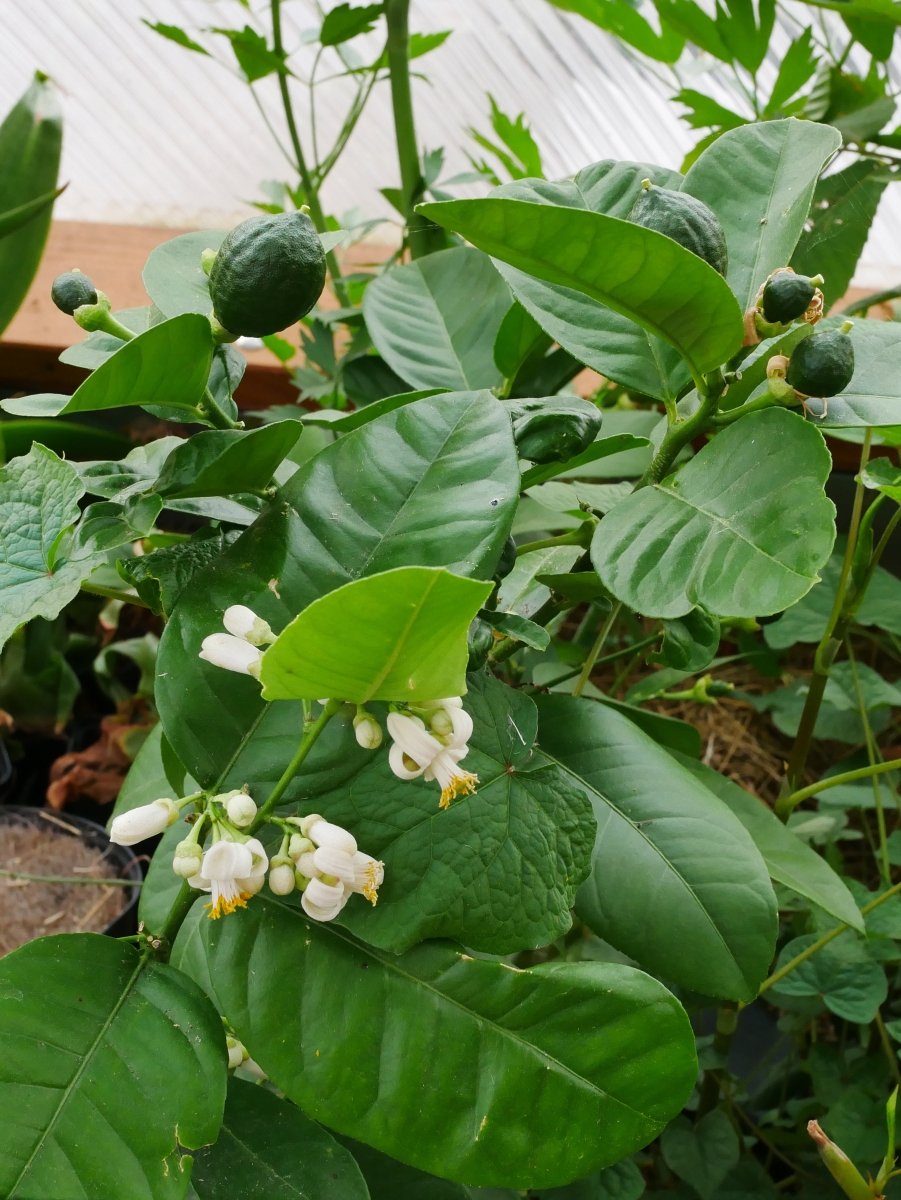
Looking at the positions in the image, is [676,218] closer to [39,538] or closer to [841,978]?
[39,538]

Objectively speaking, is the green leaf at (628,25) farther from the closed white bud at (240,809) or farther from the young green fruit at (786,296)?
the closed white bud at (240,809)

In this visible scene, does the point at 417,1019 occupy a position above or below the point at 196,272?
below

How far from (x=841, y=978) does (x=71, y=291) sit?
0.60m

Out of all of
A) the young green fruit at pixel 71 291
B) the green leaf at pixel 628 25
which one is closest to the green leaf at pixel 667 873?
the young green fruit at pixel 71 291

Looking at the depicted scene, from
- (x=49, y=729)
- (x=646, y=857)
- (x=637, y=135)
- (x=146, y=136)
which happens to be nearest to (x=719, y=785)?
(x=646, y=857)

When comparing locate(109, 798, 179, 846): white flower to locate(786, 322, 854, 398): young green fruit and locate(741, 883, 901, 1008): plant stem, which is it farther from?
locate(741, 883, 901, 1008): plant stem

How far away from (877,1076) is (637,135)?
1.19 metres

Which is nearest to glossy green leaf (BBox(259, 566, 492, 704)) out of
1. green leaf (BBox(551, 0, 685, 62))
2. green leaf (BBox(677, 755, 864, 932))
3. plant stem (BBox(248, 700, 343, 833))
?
plant stem (BBox(248, 700, 343, 833))

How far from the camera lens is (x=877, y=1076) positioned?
69 centimetres

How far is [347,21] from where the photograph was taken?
81 cm

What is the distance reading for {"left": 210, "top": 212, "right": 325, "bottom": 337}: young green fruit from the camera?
1.12 feet

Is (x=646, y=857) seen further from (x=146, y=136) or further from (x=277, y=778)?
(x=146, y=136)

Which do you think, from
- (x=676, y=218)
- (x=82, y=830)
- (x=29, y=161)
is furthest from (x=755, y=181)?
(x=82, y=830)

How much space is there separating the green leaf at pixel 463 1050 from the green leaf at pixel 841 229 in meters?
0.56
